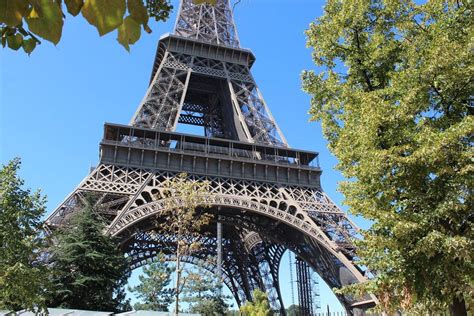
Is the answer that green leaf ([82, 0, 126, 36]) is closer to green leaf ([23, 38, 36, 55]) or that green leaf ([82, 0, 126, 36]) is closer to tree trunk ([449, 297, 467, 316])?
green leaf ([23, 38, 36, 55])

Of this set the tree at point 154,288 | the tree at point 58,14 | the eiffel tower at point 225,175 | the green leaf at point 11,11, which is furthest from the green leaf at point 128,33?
the tree at point 154,288

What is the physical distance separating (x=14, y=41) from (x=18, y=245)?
16.1 meters

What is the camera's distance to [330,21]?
13633 millimetres

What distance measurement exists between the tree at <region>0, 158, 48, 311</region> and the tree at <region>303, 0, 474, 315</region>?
11.3 meters

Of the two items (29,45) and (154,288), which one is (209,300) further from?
(29,45)

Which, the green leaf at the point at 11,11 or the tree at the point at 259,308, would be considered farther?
the tree at the point at 259,308

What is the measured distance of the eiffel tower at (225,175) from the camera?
25406 mm

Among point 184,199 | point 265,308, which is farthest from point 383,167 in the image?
point 265,308

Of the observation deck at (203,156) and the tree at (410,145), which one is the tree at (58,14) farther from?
the observation deck at (203,156)

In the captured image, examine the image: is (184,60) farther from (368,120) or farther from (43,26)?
(43,26)

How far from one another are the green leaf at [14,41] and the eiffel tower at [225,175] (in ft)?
58.5

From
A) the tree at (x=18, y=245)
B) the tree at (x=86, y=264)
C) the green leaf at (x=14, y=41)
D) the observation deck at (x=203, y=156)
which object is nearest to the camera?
the green leaf at (x=14, y=41)

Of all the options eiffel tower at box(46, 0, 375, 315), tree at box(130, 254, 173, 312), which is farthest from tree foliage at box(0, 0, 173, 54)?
tree at box(130, 254, 173, 312)

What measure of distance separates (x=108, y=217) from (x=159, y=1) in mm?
22410
